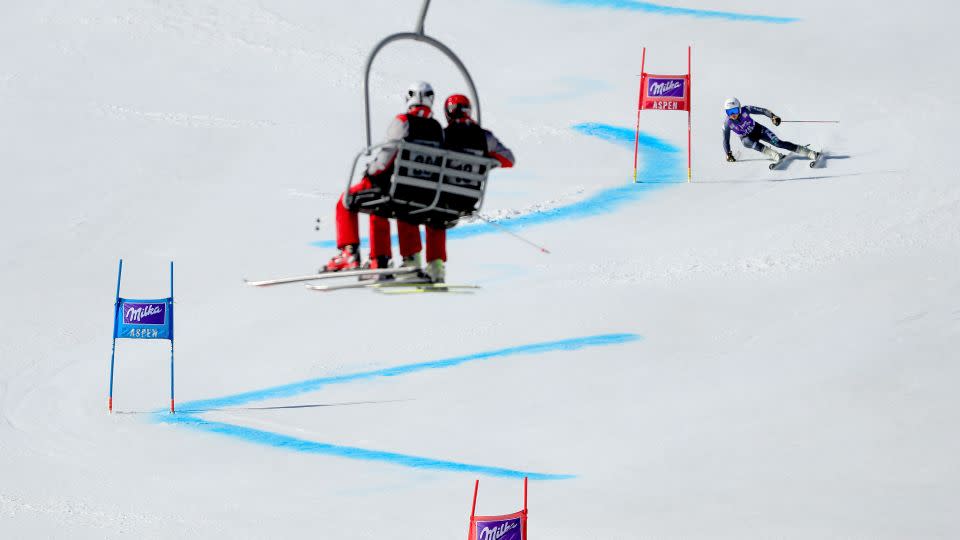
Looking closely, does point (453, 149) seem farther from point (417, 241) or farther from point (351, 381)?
point (351, 381)

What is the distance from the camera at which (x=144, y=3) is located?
3175 cm

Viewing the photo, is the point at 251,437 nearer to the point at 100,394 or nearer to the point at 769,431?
the point at 100,394

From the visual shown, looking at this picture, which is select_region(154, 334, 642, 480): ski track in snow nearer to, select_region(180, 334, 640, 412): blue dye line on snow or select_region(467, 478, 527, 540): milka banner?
select_region(180, 334, 640, 412): blue dye line on snow

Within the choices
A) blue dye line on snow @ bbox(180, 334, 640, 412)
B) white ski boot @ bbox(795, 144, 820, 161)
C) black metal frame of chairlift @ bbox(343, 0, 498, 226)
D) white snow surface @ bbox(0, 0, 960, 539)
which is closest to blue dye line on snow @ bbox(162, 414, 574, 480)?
white snow surface @ bbox(0, 0, 960, 539)

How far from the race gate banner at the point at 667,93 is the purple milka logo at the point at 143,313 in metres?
8.47

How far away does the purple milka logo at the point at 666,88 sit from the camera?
73.2 ft

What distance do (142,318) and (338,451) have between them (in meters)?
3.71

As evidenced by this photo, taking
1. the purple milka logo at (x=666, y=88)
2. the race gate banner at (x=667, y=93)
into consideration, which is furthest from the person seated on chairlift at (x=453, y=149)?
the purple milka logo at (x=666, y=88)

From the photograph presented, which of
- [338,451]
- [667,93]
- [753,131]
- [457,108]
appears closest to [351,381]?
[338,451]

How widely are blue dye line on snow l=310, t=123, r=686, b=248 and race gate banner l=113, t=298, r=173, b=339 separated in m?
4.66

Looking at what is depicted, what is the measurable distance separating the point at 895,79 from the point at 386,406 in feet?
45.9

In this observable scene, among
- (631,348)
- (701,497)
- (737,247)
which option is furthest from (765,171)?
(701,497)

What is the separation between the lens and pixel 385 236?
11469mm

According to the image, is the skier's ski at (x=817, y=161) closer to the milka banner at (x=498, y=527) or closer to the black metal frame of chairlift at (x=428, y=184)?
the milka banner at (x=498, y=527)
